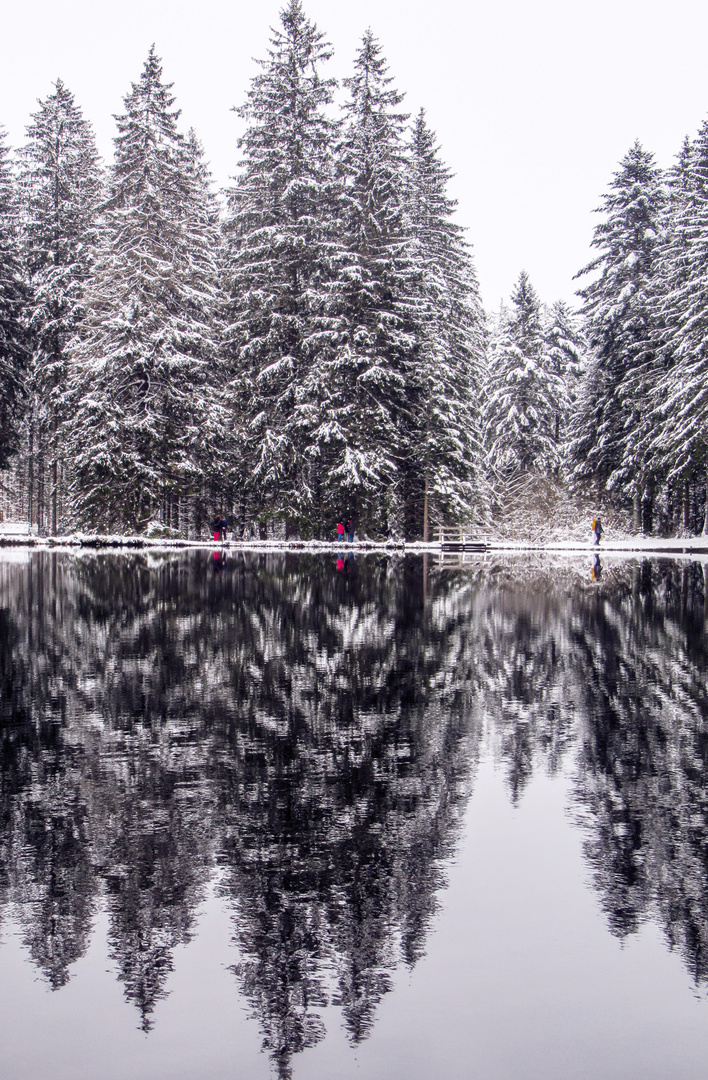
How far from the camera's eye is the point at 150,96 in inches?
1997

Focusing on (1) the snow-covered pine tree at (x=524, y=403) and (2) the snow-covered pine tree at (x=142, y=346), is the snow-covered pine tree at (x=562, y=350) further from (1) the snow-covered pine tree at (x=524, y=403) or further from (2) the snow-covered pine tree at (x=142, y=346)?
(2) the snow-covered pine tree at (x=142, y=346)

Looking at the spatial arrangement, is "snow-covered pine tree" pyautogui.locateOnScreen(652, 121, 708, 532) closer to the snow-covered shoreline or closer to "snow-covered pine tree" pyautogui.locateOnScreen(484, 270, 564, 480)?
the snow-covered shoreline

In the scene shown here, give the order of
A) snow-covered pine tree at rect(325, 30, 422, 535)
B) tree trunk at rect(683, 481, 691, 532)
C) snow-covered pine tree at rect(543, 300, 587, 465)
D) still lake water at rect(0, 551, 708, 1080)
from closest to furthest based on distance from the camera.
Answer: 1. still lake water at rect(0, 551, 708, 1080)
2. snow-covered pine tree at rect(325, 30, 422, 535)
3. tree trunk at rect(683, 481, 691, 532)
4. snow-covered pine tree at rect(543, 300, 587, 465)

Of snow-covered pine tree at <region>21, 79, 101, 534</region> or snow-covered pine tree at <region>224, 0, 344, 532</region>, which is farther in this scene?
snow-covered pine tree at <region>21, 79, 101, 534</region>

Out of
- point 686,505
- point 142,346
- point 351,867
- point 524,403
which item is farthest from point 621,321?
point 351,867

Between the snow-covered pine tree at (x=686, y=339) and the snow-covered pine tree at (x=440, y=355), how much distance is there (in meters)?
8.81

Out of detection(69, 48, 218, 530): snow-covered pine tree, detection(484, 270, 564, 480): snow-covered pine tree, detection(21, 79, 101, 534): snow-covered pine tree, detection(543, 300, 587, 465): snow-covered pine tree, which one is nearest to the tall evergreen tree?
detection(69, 48, 218, 530): snow-covered pine tree

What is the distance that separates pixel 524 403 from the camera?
67.6 m

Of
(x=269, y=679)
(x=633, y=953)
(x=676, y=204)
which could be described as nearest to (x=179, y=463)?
(x=676, y=204)

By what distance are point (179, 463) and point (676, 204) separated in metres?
27.0

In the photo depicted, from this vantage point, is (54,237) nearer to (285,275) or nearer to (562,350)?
(285,275)

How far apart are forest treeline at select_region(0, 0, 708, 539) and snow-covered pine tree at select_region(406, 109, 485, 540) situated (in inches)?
5.5

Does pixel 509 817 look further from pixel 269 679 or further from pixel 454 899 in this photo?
pixel 269 679

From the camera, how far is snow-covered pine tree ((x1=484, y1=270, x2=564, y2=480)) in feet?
218
